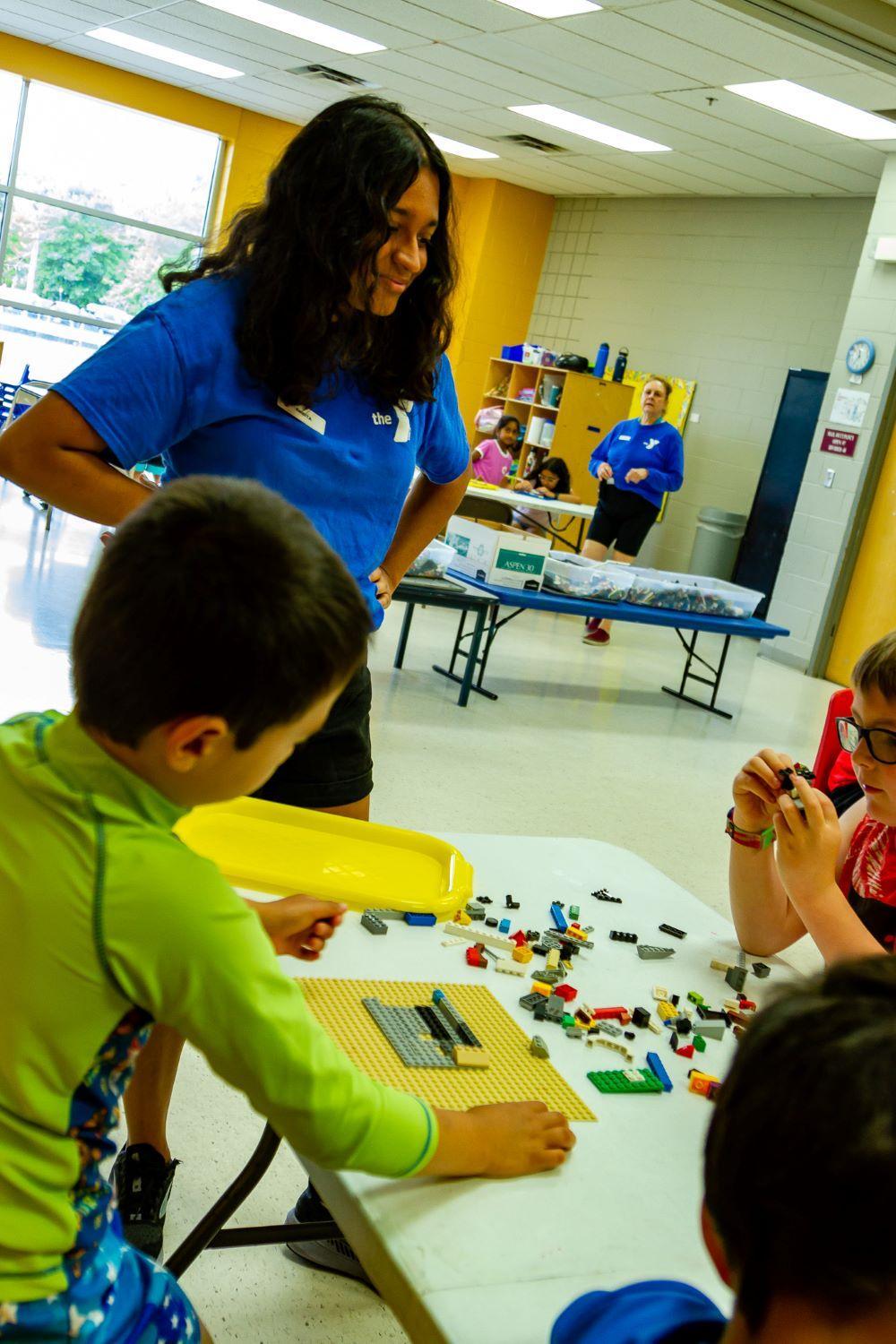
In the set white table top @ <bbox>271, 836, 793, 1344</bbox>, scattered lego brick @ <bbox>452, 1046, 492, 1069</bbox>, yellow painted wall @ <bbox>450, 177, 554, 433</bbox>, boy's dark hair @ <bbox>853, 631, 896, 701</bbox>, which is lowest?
white table top @ <bbox>271, 836, 793, 1344</bbox>

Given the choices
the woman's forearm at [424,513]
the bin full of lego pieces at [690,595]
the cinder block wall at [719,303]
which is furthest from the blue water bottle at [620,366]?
the woman's forearm at [424,513]

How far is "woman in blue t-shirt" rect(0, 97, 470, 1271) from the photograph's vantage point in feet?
5.18

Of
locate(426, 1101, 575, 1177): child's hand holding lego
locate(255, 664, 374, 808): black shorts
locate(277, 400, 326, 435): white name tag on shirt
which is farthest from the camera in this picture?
locate(255, 664, 374, 808): black shorts

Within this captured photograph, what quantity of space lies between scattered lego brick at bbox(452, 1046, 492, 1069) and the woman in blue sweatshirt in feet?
22.9

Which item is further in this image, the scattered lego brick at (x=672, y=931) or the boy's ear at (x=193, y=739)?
the scattered lego brick at (x=672, y=931)

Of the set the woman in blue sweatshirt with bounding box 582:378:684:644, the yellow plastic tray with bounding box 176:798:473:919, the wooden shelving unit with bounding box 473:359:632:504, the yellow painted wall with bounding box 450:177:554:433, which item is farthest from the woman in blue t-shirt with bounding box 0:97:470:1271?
the yellow painted wall with bounding box 450:177:554:433

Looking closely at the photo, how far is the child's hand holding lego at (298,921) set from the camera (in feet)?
3.75

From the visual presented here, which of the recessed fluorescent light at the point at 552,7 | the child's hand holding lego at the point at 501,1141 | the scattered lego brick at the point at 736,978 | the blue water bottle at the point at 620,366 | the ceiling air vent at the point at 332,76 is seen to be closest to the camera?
the child's hand holding lego at the point at 501,1141

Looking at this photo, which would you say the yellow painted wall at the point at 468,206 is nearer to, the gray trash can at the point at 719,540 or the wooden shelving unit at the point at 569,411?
the wooden shelving unit at the point at 569,411

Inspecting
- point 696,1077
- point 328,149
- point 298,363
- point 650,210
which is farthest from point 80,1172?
point 650,210

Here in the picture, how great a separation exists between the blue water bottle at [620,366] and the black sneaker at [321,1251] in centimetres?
931

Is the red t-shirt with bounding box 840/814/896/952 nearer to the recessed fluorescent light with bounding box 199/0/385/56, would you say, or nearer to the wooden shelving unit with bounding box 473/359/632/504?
the recessed fluorescent light with bounding box 199/0/385/56

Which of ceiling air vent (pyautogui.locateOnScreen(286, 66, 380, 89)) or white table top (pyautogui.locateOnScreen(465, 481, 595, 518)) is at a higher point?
ceiling air vent (pyautogui.locateOnScreen(286, 66, 380, 89))

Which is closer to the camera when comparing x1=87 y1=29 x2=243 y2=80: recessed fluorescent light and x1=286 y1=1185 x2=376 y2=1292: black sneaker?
x1=286 y1=1185 x2=376 y2=1292: black sneaker
